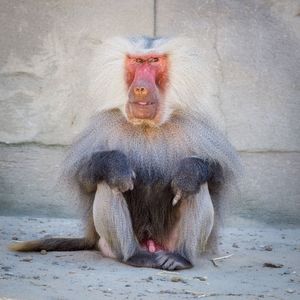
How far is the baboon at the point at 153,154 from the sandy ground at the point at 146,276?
199 mm

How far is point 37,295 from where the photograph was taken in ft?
14.9

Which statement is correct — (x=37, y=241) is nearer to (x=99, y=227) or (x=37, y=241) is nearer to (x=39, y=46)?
(x=99, y=227)

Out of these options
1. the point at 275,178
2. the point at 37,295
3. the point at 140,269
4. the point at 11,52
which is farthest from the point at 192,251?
the point at 11,52

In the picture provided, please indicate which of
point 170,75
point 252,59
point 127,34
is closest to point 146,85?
point 170,75

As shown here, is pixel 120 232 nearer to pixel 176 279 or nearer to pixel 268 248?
pixel 176 279

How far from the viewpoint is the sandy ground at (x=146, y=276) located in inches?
188

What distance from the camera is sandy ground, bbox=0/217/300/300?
4.78 meters

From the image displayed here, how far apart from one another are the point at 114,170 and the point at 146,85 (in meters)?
0.49

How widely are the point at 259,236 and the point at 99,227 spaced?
1628mm

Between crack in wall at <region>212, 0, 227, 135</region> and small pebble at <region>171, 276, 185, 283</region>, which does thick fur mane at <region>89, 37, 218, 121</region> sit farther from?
crack in wall at <region>212, 0, 227, 135</region>

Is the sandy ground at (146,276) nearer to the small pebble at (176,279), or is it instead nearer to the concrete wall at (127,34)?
the small pebble at (176,279)

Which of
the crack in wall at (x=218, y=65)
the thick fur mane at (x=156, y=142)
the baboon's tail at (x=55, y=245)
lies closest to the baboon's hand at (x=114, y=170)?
the thick fur mane at (x=156, y=142)

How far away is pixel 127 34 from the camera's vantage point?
7.21 meters

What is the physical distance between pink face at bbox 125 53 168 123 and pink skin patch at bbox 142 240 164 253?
69 centimetres
